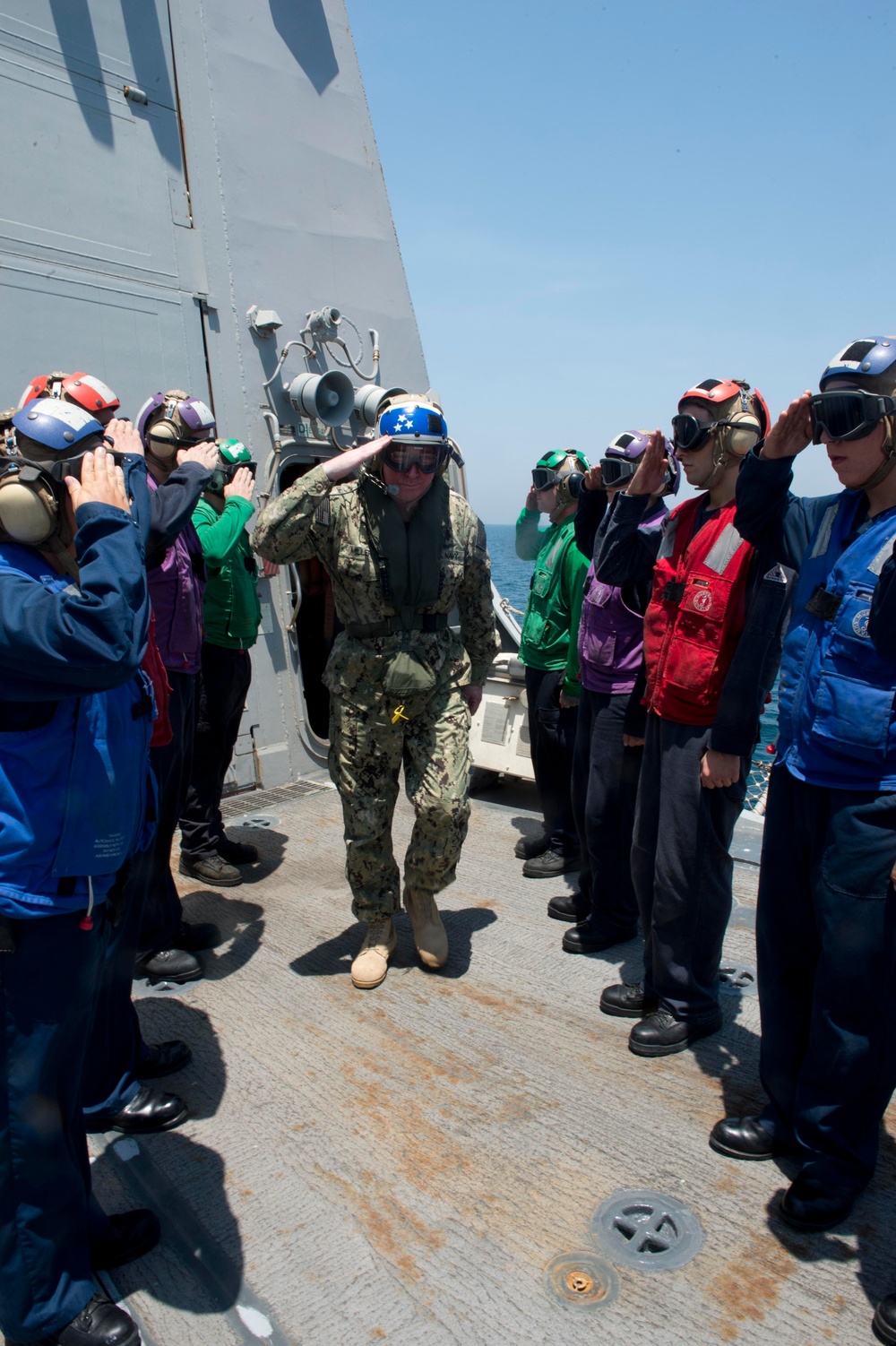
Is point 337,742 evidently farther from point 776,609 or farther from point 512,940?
point 776,609

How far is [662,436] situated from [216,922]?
255 cm

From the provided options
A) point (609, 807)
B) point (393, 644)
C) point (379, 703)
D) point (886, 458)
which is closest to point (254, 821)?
point (379, 703)

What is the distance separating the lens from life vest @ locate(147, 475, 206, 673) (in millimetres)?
3238

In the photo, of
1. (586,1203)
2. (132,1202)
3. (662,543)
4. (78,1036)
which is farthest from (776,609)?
(132,1202)

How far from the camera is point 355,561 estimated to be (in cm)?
312

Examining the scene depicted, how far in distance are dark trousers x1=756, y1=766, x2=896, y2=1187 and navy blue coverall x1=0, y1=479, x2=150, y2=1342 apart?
1.51m

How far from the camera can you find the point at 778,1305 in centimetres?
185

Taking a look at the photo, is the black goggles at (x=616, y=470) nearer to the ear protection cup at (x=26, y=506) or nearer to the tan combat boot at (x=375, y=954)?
the tan combat boot at (x=375, y=954)

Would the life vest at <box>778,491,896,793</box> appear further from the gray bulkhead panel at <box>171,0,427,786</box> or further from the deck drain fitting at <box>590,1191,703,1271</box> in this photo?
the gray bulkhead panel at <box>171,0,427,786</box>

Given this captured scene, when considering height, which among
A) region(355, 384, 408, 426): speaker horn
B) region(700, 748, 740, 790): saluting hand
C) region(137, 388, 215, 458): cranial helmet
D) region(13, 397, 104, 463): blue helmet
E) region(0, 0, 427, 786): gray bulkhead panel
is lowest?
region(700, 748, 740, 790): saluting hand

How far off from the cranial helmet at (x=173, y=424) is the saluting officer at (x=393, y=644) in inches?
17.1

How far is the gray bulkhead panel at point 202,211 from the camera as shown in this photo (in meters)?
4.20

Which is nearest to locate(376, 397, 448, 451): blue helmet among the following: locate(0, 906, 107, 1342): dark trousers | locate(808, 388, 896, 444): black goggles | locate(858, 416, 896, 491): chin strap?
locate(808, 388, 896, 444): black goggles

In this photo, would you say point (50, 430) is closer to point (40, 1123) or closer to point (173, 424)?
point (40, 1123)
